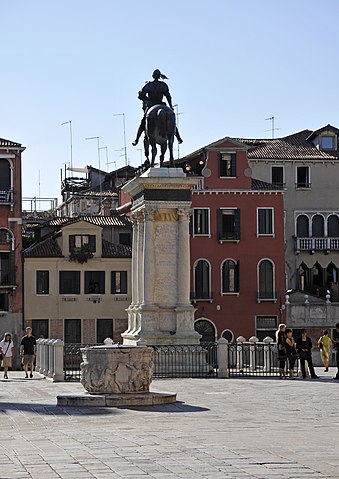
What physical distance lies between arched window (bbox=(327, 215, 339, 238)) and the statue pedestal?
38.2 meters

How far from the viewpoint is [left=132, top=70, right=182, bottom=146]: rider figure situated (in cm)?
3741

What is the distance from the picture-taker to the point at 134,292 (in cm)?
3750

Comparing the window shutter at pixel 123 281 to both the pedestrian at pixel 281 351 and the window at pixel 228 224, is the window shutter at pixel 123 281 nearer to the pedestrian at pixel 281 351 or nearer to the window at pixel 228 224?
the window at pixel 228 224

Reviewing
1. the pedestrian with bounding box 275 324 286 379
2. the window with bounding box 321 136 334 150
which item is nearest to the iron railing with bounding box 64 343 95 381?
the pedestrian with bounding box 275 324 286 379

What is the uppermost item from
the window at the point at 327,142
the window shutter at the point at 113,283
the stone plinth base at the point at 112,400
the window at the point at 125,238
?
the window at the point at 327,142

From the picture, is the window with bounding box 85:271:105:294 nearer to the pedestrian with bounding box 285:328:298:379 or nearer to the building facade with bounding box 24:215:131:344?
the building facade with bounding box 24:215:131:344

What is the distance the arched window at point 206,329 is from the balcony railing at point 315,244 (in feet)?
25.7

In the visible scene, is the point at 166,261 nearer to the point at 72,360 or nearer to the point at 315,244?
the point at 72,360

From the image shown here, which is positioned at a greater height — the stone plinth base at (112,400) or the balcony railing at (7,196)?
the balcony railing at (7,196)

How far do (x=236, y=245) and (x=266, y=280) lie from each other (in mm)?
2646

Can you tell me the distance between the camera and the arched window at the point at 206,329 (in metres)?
67.5

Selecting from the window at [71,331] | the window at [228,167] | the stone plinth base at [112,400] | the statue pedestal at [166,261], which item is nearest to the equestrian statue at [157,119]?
the statue pedestal at [166,261]

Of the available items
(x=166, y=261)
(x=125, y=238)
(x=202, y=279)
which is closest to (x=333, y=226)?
(x=202, y=279)

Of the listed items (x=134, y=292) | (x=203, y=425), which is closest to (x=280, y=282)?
(x=134, y=292)
